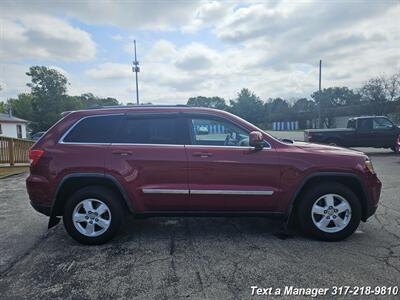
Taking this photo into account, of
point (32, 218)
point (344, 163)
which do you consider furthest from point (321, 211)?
point (32, 218)

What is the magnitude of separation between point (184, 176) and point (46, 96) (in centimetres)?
5135

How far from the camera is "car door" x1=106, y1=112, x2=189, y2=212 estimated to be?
4070 mm

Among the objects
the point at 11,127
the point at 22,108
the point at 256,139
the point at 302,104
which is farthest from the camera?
the point at 302,104

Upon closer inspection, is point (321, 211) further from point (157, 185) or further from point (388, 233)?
point (157, 185)

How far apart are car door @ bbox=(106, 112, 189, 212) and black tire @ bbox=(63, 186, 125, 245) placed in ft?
0.86

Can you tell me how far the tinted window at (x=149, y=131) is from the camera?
4.18 m

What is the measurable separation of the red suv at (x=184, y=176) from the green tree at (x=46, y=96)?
48666 mm

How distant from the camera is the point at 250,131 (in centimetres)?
422

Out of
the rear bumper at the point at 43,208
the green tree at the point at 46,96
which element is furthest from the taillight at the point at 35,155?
the green tree at the point at 46,96

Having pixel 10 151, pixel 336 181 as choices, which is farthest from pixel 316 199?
pixel 10 151

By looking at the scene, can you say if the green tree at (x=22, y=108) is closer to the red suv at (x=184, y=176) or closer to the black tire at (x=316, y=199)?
the red suv at (x=184, y=176)

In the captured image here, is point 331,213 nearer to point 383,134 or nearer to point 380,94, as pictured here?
point 383,134

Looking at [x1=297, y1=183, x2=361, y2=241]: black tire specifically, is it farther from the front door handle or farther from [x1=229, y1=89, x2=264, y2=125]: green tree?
[x1=229, y1=89, x2=264, y2=125]: green tree

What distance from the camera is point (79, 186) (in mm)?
4246
